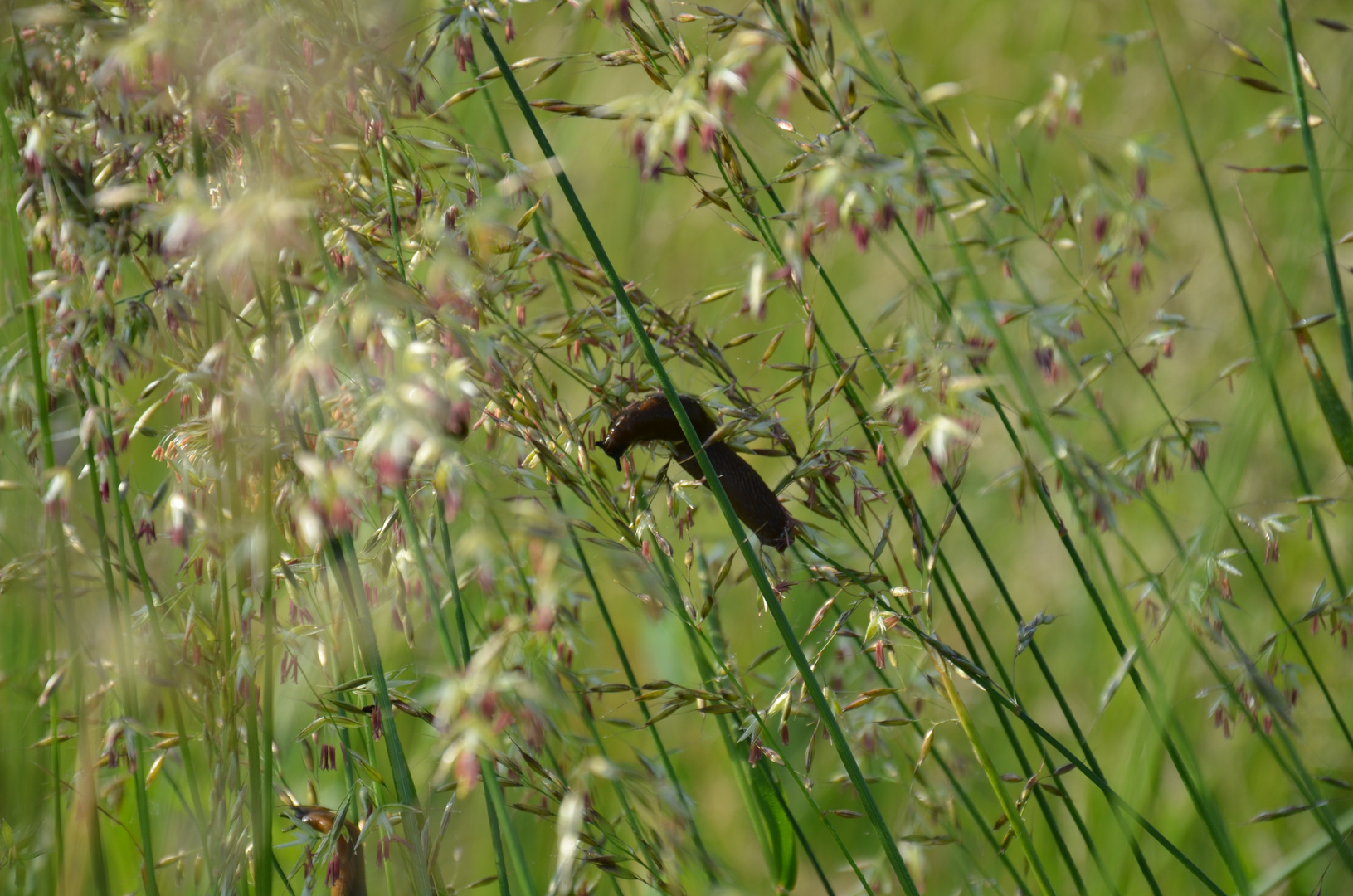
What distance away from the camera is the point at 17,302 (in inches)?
50.1

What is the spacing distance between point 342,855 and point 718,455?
715 mm

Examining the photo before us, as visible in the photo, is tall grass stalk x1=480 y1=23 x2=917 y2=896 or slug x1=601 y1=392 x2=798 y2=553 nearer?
Result: tall grass stalk x1=480 y1=23 x2=917 y2=896

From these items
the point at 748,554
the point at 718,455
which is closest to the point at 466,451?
the point at 748,554

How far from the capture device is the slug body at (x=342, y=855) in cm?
118

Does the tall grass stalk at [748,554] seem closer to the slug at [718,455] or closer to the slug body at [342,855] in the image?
the slug at [718,455]

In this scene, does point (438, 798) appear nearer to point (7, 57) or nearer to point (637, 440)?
point (637, 440)

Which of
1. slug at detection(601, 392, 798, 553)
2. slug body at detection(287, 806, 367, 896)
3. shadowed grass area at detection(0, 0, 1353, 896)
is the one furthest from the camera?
slug at detection(601, 392, 798, 553)

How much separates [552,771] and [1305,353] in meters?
1.36

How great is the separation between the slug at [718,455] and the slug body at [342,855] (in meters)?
0.61

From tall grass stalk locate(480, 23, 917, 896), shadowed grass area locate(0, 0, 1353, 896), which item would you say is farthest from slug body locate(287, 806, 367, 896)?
tall grass stalk locate(480, 23, 917, 896)

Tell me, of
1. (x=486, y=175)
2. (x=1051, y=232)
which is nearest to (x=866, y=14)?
(x=1051, y=232)

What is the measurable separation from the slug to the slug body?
61cm

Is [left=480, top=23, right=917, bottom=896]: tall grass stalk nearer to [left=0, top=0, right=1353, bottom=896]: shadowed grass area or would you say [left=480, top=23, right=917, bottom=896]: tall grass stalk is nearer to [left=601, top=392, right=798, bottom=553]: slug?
[left=0, top=0, right=1353, bottom=896]: shadowed grass area

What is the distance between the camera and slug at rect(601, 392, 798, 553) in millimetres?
1391
